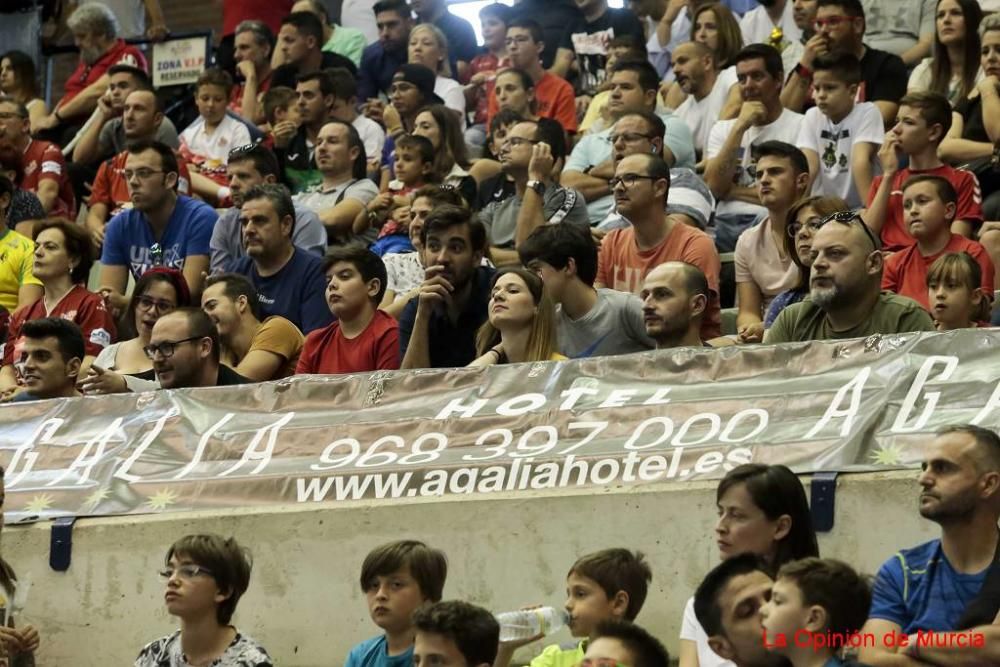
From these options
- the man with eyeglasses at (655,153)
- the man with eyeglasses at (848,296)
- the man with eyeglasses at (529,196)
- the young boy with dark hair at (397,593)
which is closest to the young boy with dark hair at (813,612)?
the young boy with dark hair at (397,593)

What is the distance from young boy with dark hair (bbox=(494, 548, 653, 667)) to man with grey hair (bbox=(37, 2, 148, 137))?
386 inches

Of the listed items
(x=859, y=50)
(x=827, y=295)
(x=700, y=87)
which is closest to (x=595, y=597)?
(x=827, y=295)

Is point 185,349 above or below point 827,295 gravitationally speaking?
below

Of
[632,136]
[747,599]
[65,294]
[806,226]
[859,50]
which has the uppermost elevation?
[859,50]

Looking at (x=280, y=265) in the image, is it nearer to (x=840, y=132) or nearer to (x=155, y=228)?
(x=155, y=228)

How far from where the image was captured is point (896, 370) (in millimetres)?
8203

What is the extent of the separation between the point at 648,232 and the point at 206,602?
3770mm

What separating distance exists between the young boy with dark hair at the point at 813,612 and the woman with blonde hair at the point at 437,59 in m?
9.18

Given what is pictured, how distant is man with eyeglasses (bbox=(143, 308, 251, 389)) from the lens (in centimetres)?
943

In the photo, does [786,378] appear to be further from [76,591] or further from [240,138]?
[240,138]

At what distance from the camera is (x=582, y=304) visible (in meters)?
9.47

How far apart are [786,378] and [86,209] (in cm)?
702

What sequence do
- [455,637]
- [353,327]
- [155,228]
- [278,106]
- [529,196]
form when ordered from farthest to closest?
[278,106] < [155,228] < [529,196] < [353,327] < [455,637]

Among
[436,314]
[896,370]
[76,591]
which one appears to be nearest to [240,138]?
[436,314]
